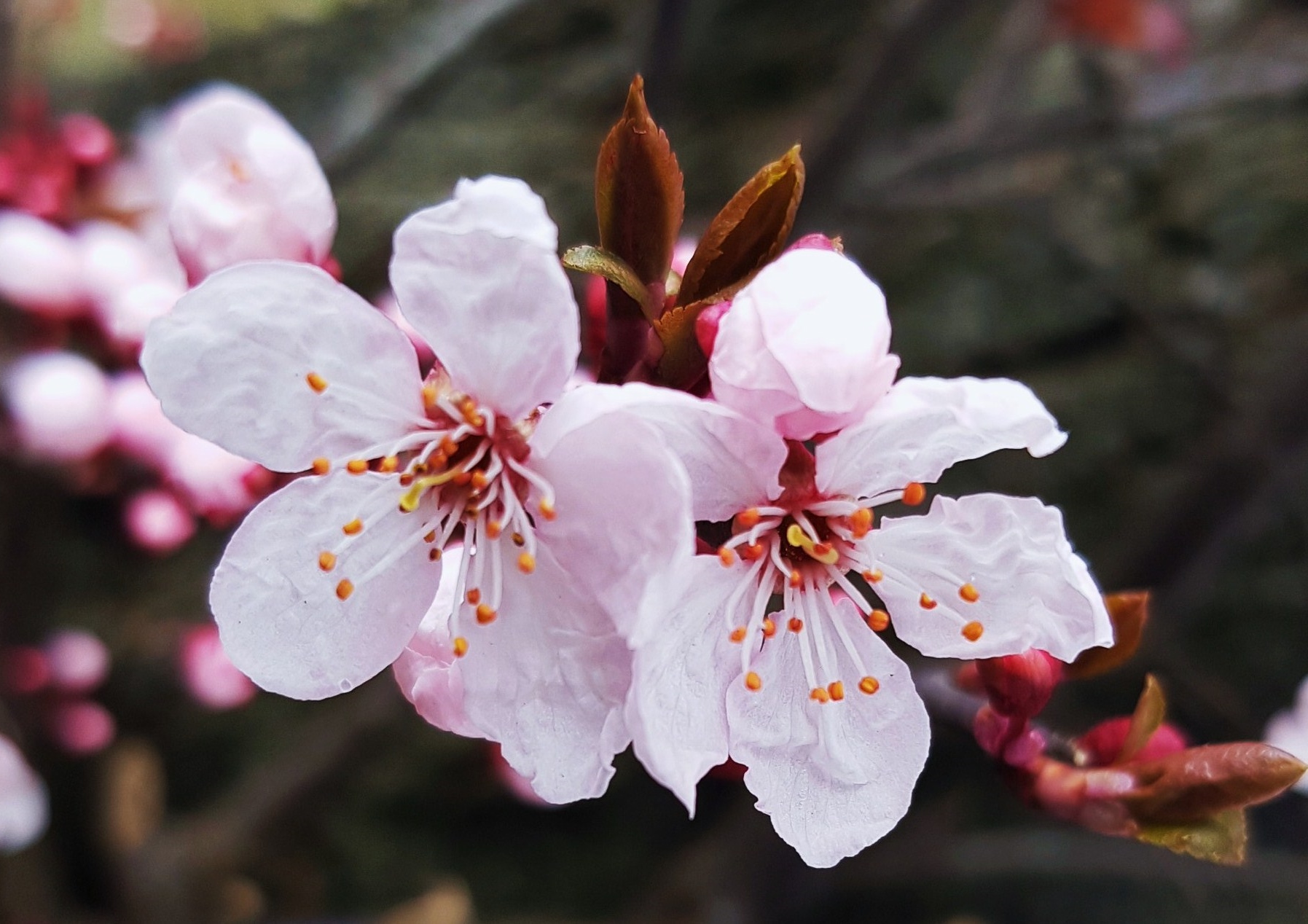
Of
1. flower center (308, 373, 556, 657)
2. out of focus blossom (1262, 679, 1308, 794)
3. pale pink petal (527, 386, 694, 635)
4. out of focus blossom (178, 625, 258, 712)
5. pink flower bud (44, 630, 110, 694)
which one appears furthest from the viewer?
pink flower bud (44, 630, 110, 694)

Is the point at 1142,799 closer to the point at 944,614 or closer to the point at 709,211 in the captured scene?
the point at 944,614

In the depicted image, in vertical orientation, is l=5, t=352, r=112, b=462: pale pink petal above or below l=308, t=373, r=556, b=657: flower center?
below

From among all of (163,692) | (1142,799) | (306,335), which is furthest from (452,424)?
(163,692)

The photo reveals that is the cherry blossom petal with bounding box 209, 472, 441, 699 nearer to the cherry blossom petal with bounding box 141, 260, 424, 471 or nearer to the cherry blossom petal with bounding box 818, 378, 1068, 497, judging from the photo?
the cherry blossom petal with bounding box 141, 260, 424, 471

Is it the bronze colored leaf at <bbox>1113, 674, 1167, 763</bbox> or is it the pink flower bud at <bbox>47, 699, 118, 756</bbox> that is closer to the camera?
the bronze colored leaf at <bbox>1113, 674, 1167, 763</bbox>

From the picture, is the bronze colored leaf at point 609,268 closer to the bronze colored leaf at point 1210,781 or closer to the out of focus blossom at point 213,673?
the bronze colored leaf at point 1210,781

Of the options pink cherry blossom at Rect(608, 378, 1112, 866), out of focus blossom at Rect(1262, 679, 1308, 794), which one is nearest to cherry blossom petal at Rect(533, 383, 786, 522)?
pink cherry blossom at Rect(608, 378, 1112, 866)
